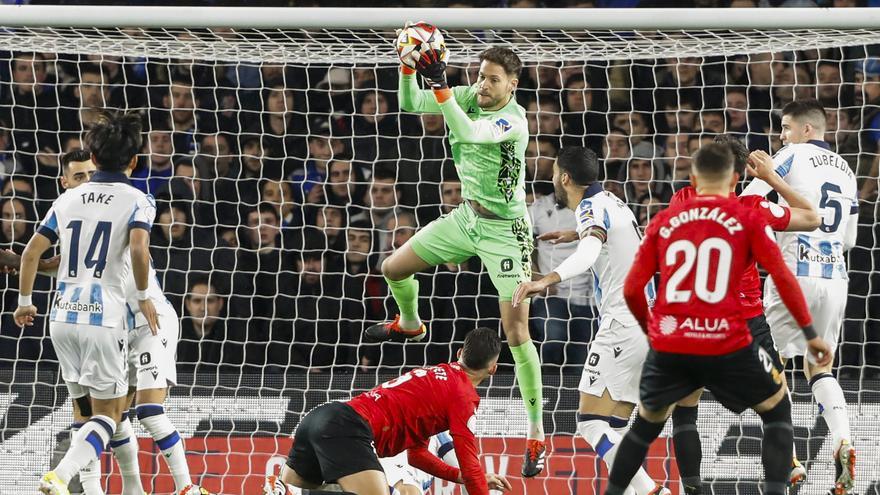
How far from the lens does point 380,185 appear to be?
959 centimetres

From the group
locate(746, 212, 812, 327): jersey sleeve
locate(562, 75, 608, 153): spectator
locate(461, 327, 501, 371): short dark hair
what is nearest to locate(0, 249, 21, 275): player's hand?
locate(461, 327, 501, 371): short dark hair

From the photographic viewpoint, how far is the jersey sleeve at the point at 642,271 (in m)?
5.39

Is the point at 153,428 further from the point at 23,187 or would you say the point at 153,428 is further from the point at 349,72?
the point at 349,72

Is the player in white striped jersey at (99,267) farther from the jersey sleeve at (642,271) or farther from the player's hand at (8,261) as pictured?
the jersey sleeve at (642,271)

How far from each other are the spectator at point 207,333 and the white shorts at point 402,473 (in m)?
1.91

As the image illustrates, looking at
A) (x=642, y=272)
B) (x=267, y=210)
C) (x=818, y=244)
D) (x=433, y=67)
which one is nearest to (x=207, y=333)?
(x=267, y=210)

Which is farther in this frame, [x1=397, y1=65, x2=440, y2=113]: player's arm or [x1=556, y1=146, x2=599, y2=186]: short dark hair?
[x1=397, y1=65, x2=440, y2=113]: player's arm

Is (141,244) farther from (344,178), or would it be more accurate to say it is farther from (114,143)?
(344,178)

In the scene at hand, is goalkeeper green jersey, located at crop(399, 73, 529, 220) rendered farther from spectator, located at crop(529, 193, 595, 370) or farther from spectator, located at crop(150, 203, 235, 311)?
spectator, located at crop(150, 203, 235, 311)

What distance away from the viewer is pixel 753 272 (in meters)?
6.42

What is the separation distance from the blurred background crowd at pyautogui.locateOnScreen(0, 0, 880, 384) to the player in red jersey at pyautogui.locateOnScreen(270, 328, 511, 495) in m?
2.21

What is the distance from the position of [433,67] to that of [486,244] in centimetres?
111

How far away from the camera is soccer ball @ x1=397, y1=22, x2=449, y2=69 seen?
6820mm

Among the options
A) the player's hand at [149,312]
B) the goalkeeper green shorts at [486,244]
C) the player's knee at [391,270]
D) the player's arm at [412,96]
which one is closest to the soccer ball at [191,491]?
the player's hand at [149,312]
